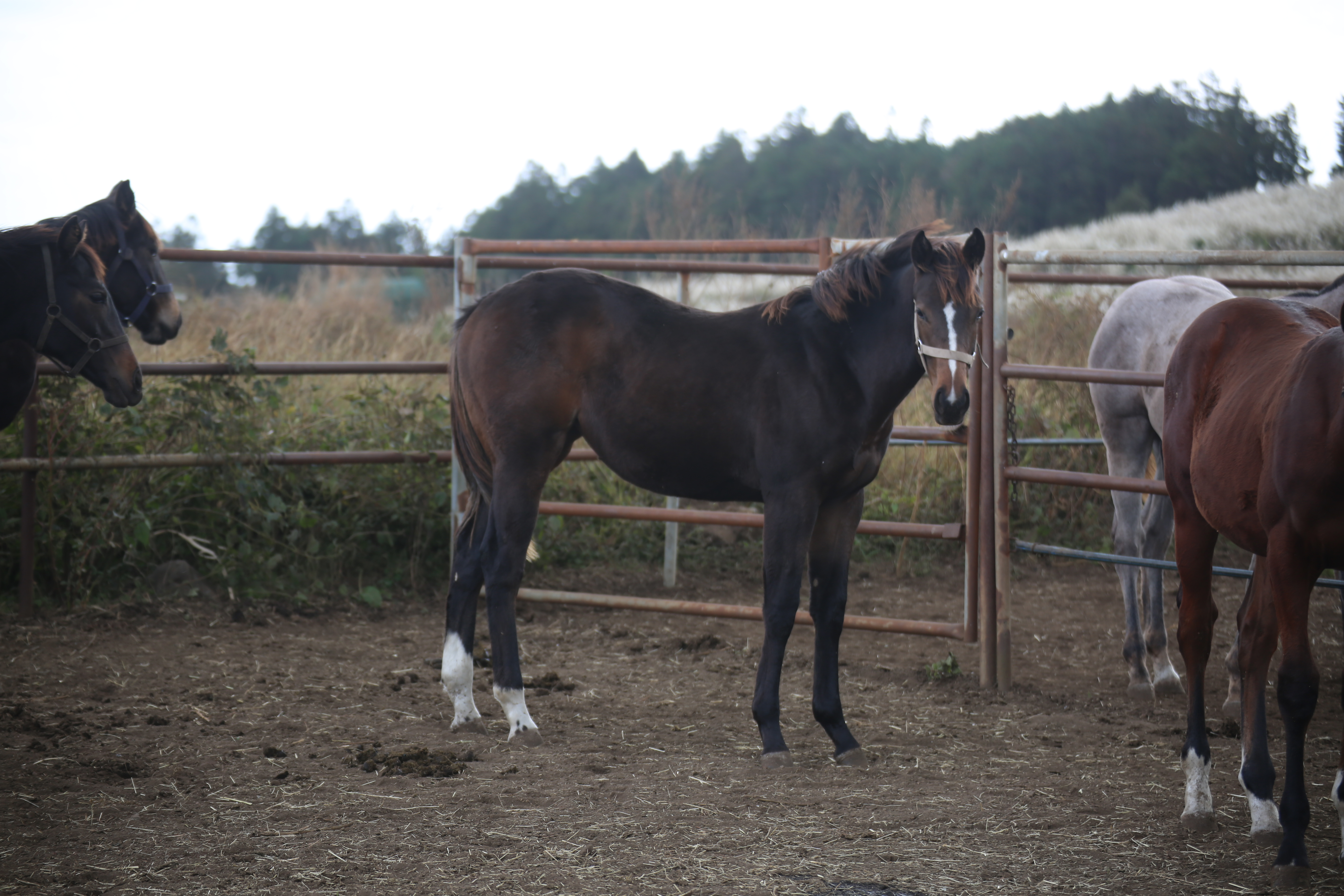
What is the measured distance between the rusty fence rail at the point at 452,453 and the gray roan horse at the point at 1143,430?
70cm

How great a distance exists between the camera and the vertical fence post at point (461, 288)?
489 centimetres

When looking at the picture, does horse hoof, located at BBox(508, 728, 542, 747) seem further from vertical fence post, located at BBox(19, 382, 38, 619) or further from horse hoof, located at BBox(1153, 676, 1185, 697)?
vertical fence post, located at BBox(19, 382, 38, 619)

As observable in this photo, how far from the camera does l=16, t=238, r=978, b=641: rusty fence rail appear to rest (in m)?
4.16

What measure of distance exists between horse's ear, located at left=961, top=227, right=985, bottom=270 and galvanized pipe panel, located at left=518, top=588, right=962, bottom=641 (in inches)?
54.1

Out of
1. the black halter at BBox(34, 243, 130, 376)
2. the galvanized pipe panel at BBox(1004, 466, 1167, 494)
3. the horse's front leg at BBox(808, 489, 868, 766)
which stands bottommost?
the horse's front leg at BBox(808, 489, 868, 766)

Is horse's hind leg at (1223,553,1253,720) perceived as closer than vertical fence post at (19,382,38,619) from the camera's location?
Yes

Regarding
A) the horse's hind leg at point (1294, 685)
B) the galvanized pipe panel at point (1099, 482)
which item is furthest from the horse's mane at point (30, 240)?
A: the horse's hind leg at point (1294, 685)

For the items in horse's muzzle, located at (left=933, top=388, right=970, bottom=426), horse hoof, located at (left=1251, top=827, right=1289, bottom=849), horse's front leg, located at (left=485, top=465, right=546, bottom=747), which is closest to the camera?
horse hoof, located at (left=1251, top=827, right=1289, bottom=849)

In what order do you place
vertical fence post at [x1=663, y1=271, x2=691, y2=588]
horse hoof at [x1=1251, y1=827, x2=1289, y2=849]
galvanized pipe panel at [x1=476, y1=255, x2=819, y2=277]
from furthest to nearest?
vertical fence post at [x1=663, y1=271, x2=691, y2=588] < galvanized pipe panel at [x1=476, y1=255, x2=819, y2=277] < horse hoof at [x1=1251, y1=827, x2=1289, y2=849]

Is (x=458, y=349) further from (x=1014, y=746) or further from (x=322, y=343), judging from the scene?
(x=322, y=343)

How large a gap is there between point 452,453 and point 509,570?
1.75m

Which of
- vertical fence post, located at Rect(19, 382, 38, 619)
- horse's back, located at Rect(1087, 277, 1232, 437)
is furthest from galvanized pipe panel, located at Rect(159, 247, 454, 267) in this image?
horse's back, located at Rect(1087, 277, 1232, 437)

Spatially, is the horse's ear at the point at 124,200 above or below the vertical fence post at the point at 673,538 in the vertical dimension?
above

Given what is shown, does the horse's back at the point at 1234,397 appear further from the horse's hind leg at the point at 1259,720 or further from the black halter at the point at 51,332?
the black halter at the point at 51,332
